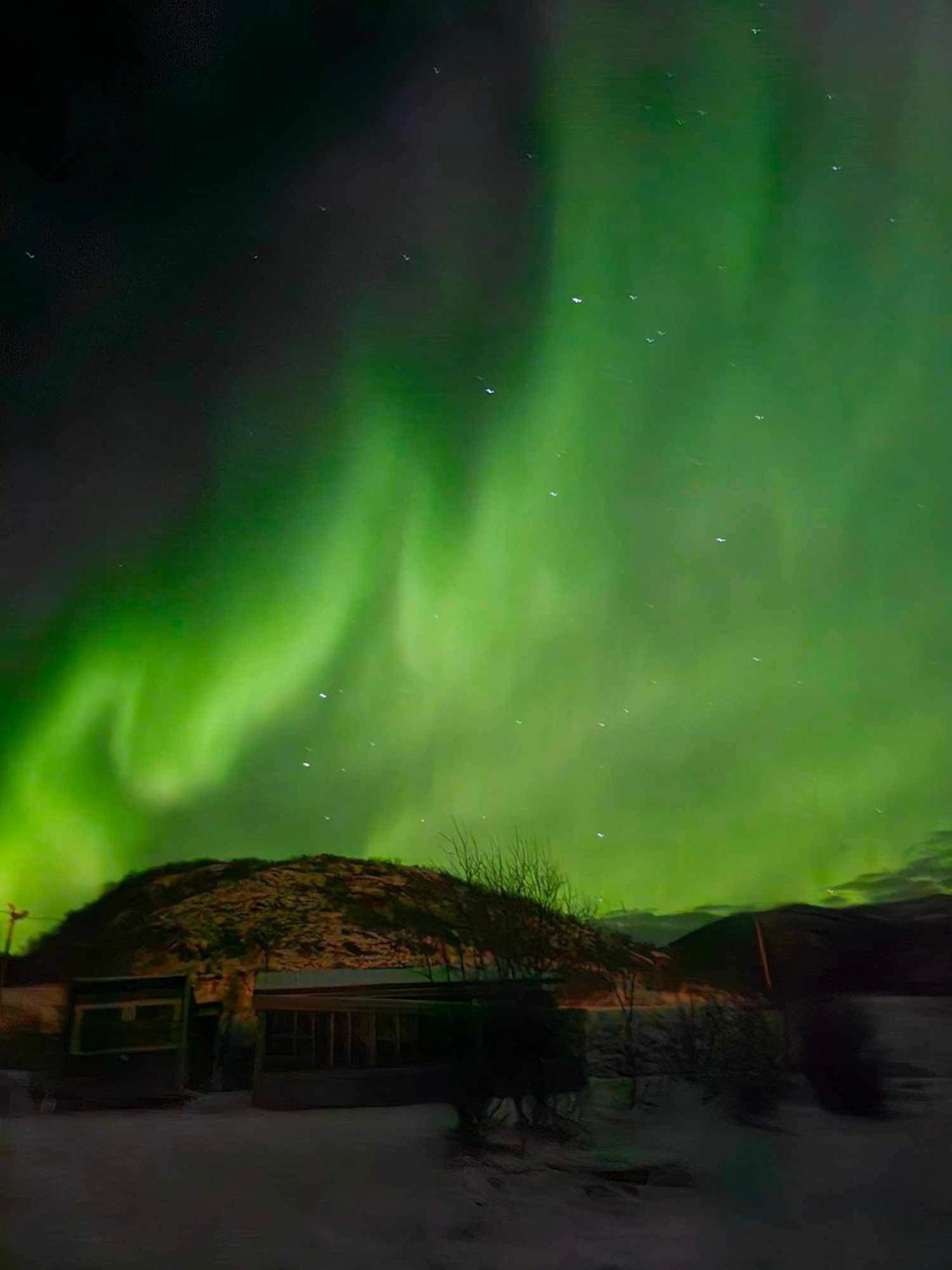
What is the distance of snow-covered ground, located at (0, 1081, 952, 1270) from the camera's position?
6.64 feet

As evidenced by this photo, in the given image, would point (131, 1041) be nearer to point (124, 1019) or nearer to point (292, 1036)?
point (124, 1019)

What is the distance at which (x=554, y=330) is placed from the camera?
2438 millimetres

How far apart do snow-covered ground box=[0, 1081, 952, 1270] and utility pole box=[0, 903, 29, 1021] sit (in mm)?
281

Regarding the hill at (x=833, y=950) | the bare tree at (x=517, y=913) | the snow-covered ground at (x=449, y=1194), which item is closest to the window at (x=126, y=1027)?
the snow-covered ground at (x=449, y=1194)

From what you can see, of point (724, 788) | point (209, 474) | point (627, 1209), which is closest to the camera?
point (627, 1209)

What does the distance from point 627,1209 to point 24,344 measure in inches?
90.5

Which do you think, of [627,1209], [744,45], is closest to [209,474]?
[744,45]

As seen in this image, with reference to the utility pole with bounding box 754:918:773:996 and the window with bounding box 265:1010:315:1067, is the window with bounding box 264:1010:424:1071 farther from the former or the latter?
the utility pole with bounding box 754:918:773:996

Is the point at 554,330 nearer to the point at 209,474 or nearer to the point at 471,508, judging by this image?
the point at 471,508

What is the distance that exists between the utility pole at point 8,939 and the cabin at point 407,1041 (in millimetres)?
587

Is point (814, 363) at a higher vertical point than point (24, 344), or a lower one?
lower

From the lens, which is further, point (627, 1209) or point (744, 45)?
point (744, 45)

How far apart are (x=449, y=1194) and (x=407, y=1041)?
29 centimetres

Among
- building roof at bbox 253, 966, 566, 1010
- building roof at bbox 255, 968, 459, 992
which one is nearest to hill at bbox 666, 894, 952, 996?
building roof at bbox 253, 966, 566, 1010
